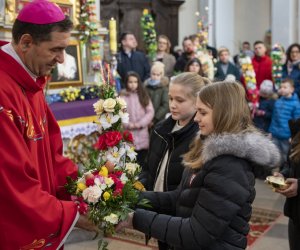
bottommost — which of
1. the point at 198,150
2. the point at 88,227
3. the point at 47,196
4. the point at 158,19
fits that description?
the point at 88,227

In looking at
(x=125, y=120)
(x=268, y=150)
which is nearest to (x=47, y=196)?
(x=125, y=120)

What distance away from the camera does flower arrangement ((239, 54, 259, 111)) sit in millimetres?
7782

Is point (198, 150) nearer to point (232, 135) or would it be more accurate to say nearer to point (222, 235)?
point (232, 135)

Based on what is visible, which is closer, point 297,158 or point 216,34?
point 297,158

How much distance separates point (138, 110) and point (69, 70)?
4.22ft

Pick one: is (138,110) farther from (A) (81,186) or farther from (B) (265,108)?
(A) (81,186)

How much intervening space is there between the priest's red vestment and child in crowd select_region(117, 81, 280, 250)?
1.32 feet

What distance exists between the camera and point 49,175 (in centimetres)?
252

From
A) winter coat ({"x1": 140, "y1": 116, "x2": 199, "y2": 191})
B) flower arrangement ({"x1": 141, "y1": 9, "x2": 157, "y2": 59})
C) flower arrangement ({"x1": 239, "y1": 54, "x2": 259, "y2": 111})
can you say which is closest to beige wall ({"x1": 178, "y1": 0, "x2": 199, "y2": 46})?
flower arrangement ({"x1": 141, "y1": 9, "x2": 157, "y2": 59})

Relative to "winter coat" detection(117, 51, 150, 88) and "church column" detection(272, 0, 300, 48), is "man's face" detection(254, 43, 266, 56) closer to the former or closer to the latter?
"winter coat" detection(117, 51, 150, 88)

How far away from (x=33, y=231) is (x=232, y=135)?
0.98 m

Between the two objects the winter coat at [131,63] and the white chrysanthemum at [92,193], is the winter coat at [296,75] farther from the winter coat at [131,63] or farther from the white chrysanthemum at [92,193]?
the white chrysanthemum at [92,193]

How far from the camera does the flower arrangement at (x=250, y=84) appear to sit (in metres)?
7.78

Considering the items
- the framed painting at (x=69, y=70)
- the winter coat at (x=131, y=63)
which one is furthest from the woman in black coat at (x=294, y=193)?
the winter coat at (x=131, y=63)
